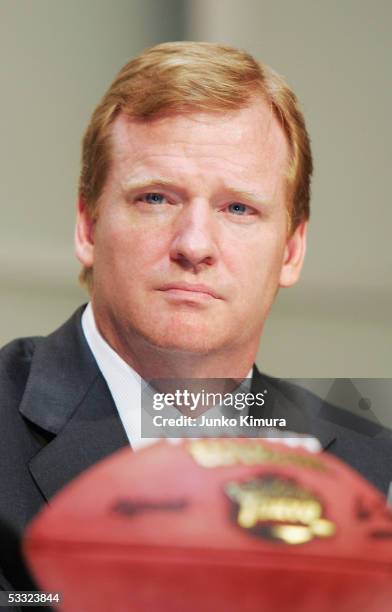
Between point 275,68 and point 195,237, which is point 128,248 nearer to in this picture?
point 195,237

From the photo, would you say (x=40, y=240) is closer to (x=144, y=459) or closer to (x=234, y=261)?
(x=234, y=261)

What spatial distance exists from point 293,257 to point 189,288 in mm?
172

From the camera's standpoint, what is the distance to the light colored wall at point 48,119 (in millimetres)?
1274

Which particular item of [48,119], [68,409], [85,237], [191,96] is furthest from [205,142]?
[48,119]

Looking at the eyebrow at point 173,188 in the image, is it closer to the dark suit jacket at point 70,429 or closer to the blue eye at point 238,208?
the blue eye at point 238,208

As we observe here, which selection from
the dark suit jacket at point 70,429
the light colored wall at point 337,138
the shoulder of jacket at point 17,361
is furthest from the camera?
the light colored wall at point 337,138

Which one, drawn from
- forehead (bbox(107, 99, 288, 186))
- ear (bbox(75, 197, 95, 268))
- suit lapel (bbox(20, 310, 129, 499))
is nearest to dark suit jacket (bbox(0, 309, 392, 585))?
suit lapel (bbox(20, 310, 129, 499))

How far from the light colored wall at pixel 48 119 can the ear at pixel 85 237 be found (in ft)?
0.75

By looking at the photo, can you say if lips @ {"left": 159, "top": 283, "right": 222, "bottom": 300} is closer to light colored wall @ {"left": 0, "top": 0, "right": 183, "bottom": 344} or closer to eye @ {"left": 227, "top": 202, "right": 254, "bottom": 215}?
eye @ {"left": 227, "top": 202, "right": 254, "bottom": 215}

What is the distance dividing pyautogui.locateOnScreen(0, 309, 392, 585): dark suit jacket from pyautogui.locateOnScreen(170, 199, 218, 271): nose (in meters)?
0.14

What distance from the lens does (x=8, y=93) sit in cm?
129

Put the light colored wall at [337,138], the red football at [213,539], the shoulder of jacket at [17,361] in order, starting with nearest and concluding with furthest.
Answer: the red football at [213,539]
the shoulder of jacket at [17,361]
the light colored wall at [337,138]

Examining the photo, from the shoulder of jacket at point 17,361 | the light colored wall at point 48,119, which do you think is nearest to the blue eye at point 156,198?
the shoulder of jacket at point 17,361

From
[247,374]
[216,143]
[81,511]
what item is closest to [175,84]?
[216,143]
